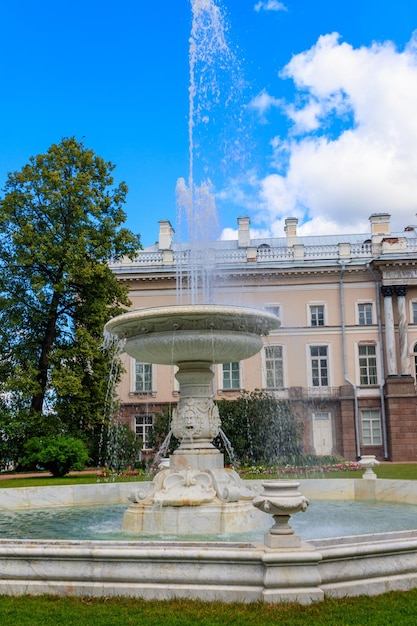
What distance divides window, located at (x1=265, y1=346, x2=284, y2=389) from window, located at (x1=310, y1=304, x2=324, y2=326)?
238cm

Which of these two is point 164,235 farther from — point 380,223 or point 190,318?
point 190,318

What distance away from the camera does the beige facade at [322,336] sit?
3612 cm

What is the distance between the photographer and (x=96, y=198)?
2638cm

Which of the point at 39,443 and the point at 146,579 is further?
the point at 39,443

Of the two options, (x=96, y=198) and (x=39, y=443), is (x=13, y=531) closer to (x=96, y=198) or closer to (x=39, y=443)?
(x=39, y=443)

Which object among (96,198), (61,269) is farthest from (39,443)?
(96,198)

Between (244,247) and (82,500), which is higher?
(244,247)

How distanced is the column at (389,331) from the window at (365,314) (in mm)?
1004

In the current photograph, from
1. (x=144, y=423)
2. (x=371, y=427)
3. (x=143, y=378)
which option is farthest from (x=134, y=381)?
(x=371, y=427)

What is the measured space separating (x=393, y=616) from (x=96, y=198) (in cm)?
2310

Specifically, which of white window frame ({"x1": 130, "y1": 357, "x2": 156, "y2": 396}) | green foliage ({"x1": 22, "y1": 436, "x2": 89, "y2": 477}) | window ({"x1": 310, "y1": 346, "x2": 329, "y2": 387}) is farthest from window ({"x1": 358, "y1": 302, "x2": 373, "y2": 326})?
green foliage ({"x1": 22, "y1": 436, "x2": 89, "y2": 477})

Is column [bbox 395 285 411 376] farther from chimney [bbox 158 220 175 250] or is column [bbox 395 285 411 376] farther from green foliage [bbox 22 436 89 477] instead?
green foliage [bbox 22 436 89 477]

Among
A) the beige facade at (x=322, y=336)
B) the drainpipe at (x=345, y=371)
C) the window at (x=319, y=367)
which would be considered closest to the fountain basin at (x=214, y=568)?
the beige facade at (x=322, y=336)

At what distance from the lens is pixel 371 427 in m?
36.1
